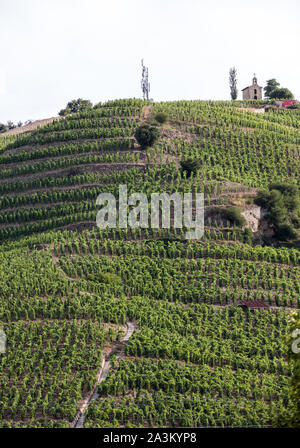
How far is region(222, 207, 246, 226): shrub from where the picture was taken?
152ft

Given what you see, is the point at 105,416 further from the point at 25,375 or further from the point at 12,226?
the point at 12,226

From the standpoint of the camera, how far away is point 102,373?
2991 centimetres

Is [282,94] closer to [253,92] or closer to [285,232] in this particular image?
[253,92]

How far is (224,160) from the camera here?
56094 mm

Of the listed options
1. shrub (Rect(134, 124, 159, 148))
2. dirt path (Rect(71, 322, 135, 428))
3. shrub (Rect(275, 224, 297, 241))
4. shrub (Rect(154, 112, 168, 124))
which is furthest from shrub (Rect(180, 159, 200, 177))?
dirt path (Rect(71, 322, 135, 428))

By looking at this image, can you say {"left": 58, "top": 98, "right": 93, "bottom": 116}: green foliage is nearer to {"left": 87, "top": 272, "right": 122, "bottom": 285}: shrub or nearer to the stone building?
the stone building

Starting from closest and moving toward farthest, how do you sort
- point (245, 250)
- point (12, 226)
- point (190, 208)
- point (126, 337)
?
point (126, 337)
point (245, 250)
point (190, 208)
point (12, 226)

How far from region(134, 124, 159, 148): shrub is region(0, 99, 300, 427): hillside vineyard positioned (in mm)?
993

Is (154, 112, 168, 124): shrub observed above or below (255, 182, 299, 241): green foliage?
above

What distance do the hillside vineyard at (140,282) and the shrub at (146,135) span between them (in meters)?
0.99

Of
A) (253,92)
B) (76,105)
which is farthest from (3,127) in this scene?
(253,92)

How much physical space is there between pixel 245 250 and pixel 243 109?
109ft

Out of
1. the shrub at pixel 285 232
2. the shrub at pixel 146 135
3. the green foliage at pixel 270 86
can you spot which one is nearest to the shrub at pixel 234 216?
the shrub at pixel 285 232
